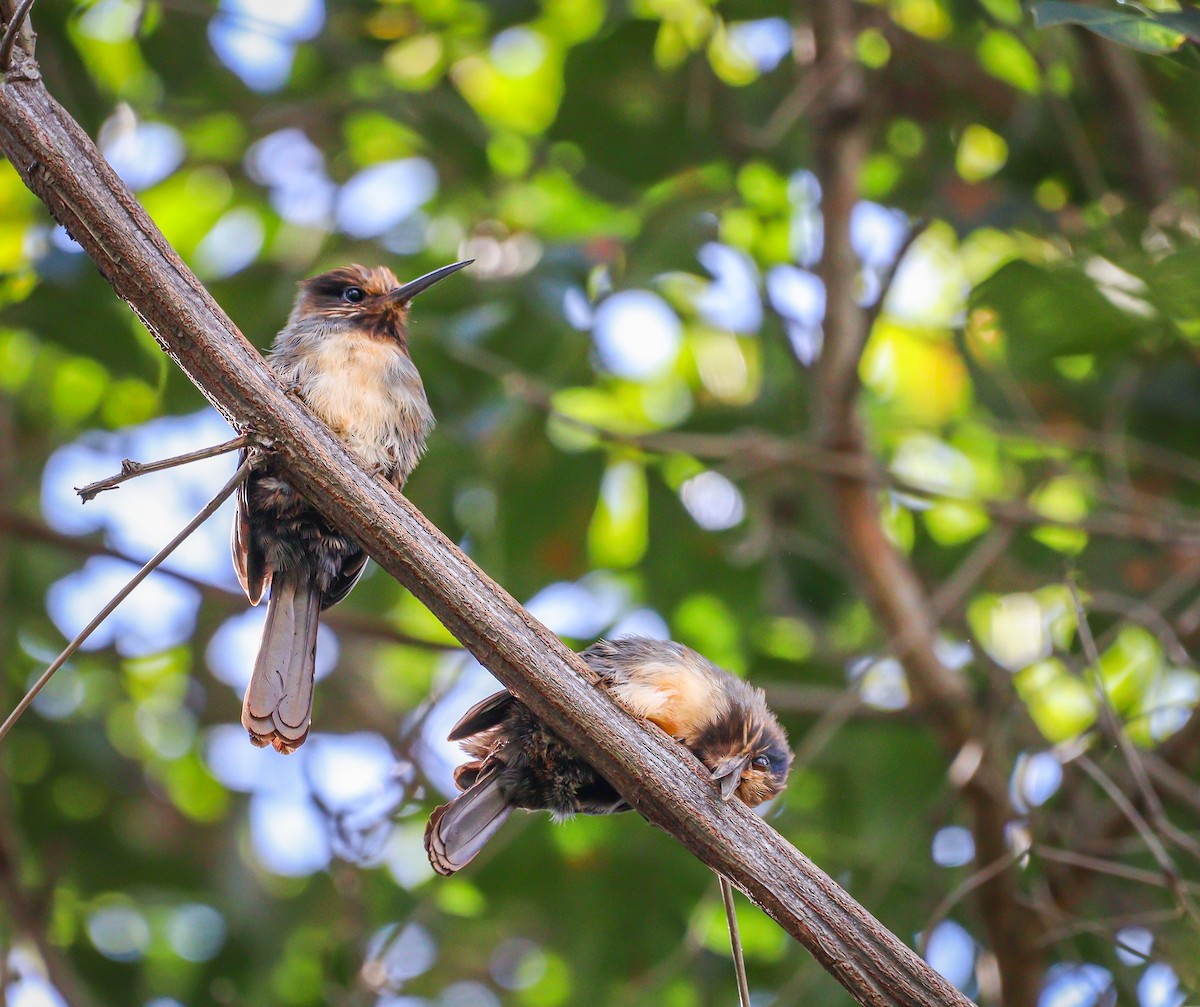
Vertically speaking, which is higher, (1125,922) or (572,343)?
(572,343)

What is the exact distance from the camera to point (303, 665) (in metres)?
2.47

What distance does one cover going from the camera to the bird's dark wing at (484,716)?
2598 mm

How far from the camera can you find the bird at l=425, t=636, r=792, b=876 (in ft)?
8.15

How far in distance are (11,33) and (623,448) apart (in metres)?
3.18

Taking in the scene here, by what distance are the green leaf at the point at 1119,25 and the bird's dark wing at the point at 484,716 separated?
160 cm

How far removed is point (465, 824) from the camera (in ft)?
7.91

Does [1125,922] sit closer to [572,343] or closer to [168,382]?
[572,343]

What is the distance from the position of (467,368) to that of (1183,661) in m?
2.46

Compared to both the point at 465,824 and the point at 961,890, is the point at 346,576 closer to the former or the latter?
the point at 465,824

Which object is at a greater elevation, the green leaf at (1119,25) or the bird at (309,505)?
the green leaf at (1119,25)

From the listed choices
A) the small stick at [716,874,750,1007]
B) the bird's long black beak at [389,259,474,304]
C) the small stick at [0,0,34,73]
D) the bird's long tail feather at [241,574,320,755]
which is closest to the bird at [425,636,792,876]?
the bird's long tail feather at [241,574,320,755]

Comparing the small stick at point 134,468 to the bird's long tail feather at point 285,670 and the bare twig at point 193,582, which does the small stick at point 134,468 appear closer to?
the bird's long tail feather at point 285,670

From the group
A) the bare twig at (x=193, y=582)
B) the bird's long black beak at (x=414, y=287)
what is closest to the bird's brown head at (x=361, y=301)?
the bird's long black beak at (x=414, y=287)

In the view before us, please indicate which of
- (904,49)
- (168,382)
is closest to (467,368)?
(168,382)
